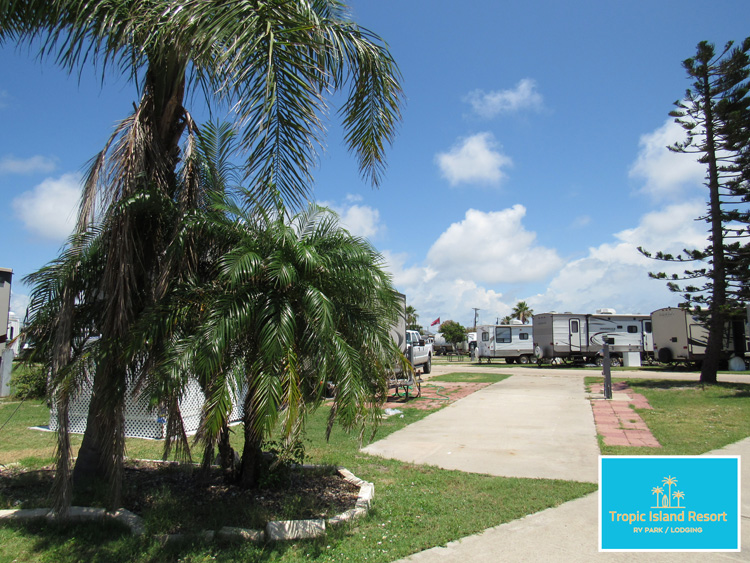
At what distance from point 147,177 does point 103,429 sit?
7.51ft

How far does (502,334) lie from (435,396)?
64.6 ft

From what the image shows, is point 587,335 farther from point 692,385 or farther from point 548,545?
point 548,545

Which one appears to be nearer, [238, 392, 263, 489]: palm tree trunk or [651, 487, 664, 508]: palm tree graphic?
[651, 487, 664, 508]: palm tree graphic

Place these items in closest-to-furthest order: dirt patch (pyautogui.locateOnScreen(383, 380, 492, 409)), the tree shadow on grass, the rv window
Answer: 1. dirt patch (pyautogui.locateOnScreen(383, 380, 492, 409))
2. the tree shadow on grass
3. the rv window

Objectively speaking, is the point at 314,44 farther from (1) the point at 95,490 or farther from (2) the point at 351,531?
(1) the point at 95,490

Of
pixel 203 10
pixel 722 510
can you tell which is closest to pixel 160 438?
pixel 203 10

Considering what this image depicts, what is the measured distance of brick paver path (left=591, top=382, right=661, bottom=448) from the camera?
816 cm

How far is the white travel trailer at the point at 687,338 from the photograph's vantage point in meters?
23.7

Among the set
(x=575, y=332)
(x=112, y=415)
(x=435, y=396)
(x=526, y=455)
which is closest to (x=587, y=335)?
(x=575, y=332)

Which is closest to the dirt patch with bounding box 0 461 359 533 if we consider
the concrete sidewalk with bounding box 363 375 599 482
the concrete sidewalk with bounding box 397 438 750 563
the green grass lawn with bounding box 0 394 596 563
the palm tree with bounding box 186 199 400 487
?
the green grass lawn with bounding box 0 394 596 563

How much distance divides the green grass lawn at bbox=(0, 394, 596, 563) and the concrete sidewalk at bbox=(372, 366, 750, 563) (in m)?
0.19

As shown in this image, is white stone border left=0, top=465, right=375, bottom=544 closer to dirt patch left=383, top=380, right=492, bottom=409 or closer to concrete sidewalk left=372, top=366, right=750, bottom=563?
concrete sidewalk left=372, top=366, right=750, bottom=563

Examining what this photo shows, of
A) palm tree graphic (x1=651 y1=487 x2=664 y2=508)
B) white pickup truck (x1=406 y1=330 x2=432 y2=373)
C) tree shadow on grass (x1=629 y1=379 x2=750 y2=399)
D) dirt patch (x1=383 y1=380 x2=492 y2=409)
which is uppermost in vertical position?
white pickup truck (x1=406 y1=330 x2=432 y2=373)

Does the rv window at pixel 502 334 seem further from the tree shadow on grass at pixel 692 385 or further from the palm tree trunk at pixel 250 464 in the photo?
the palm tree trunk at pixel 250 464
